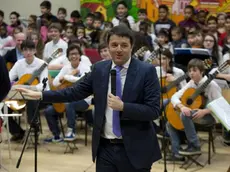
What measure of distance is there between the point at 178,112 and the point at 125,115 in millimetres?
2528

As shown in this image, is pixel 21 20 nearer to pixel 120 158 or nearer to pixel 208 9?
pixel 208 9

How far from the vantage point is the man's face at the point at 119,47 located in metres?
2.38

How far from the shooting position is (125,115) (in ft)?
7.64

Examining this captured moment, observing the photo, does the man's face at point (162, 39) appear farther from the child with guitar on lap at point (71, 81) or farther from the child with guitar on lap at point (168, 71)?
the child with guitar on lap at point (71, 81)

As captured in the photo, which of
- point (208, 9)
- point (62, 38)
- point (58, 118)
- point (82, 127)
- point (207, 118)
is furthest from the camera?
point (208, 9)

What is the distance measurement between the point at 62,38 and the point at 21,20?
6.44 ft

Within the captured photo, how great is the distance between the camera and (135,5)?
837 centimetres

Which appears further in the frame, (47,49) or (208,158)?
(47,49)

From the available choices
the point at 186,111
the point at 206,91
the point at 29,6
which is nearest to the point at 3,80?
the point at 186,111

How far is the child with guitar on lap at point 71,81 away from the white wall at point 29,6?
369 centimetres

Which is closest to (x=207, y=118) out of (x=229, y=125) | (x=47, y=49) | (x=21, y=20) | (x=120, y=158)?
(x=229, y=125)

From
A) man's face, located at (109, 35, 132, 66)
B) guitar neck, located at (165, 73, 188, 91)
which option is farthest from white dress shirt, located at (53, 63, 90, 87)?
man's face, located at (109, 35, 132, 66)

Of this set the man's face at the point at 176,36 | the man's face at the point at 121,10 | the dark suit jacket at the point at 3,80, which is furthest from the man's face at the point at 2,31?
the dark suit jacket at the point at 3,80

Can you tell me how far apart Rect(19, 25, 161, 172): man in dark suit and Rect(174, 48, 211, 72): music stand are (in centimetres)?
284
